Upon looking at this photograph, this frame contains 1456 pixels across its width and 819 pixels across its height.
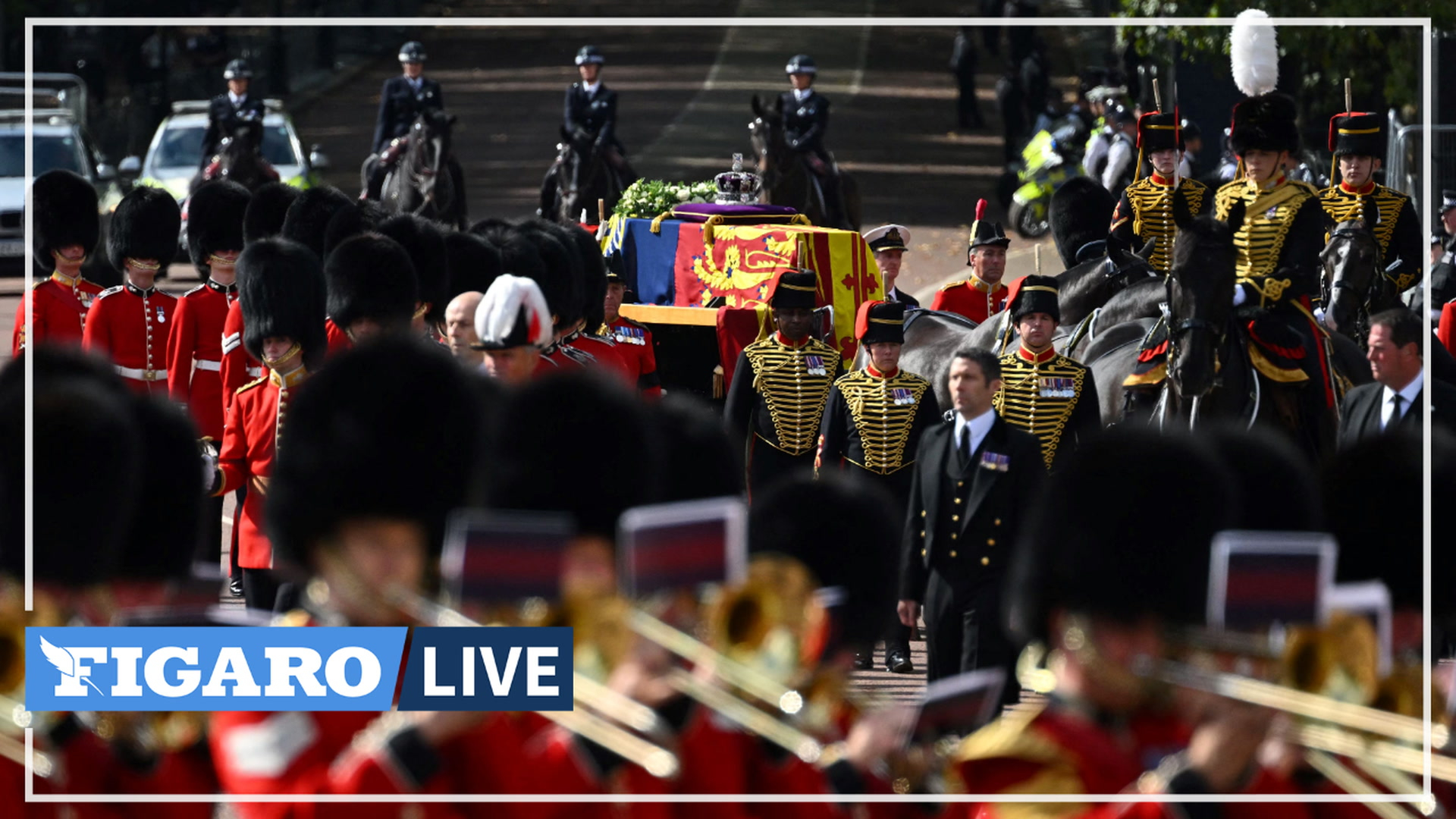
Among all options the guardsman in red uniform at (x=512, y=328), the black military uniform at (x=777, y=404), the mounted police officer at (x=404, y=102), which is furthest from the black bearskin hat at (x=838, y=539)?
the mounted police officer at (x=404, y=102)

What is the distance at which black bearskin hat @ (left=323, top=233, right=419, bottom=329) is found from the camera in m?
6.14

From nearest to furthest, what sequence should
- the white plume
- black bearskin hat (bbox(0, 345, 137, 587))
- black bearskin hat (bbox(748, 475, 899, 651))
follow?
black bearskin hat (bbox(0, 345, 137, 587))
black bearskin hat (bbox(748, 475, 899, 651))
the white plume

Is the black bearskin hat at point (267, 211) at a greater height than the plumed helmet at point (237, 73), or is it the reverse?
the plumed helmet at point (237, 73)

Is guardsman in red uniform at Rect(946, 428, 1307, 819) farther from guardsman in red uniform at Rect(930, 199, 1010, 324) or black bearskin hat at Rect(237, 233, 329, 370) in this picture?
guardsman in red uniform at Rect(930, 199, 1010, 324)

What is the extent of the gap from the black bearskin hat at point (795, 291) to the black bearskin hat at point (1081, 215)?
3080 mm

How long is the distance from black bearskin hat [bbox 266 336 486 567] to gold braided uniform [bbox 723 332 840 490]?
185 inches

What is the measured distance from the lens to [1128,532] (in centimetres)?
321

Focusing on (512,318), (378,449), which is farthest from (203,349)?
(378,449)

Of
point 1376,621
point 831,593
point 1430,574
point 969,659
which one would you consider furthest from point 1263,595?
point 969,659

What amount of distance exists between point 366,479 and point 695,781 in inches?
24.1

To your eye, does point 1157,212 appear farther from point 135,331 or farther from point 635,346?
point 135,331

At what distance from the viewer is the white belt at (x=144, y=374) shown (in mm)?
8023

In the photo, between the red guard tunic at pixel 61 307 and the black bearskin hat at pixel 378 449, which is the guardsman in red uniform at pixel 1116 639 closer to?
the black bearskin hat at pixel 378 449

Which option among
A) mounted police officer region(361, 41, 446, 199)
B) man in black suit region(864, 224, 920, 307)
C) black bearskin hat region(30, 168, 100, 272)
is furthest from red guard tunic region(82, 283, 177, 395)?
mounted police officer region(361, 41, 446, 199)
